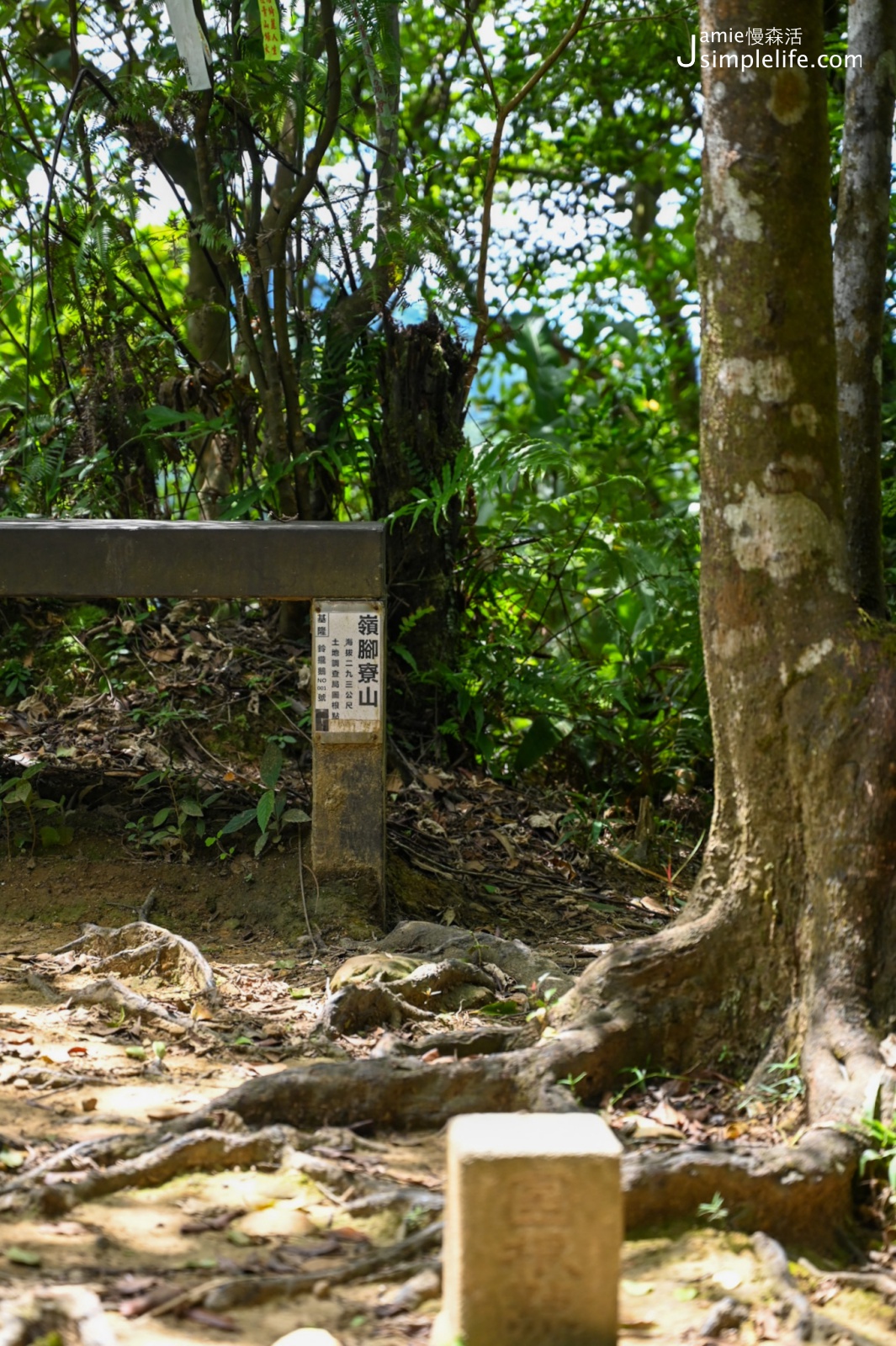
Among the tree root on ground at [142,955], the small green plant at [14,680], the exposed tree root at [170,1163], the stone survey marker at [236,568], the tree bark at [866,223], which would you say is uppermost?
the tree bark at [866,223]

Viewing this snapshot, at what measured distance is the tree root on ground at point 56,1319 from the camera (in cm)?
229

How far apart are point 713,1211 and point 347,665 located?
3.20m

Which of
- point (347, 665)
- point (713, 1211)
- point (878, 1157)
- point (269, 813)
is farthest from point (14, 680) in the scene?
point (878, 1157)

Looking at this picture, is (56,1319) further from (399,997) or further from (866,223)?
(866,223)

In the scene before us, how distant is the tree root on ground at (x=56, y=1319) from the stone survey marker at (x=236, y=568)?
340 cm

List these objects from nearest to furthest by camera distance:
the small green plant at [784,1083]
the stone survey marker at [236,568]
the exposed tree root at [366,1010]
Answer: the small green plant at [784,1083], the exposed tree root at [366,1010], the stone survey marker at [236,568]

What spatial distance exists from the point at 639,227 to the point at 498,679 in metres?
6.71

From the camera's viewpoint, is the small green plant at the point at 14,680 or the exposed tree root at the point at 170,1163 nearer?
the exposed tree root at the point at 170,1163

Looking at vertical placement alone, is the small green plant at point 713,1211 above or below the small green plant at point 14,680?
below

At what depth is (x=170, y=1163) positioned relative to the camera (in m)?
3.15

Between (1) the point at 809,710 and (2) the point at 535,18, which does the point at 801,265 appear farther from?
(2) the point at 535,18

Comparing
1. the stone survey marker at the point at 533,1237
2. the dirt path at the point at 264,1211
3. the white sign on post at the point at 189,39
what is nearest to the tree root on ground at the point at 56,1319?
the dirt path at the point at 264,1211

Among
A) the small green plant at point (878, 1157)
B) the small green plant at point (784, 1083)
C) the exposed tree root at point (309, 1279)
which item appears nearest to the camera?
the exposed tree root at point (309, 1279)

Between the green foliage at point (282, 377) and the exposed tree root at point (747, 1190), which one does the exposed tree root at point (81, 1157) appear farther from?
the green foliage at point (282, 377)
